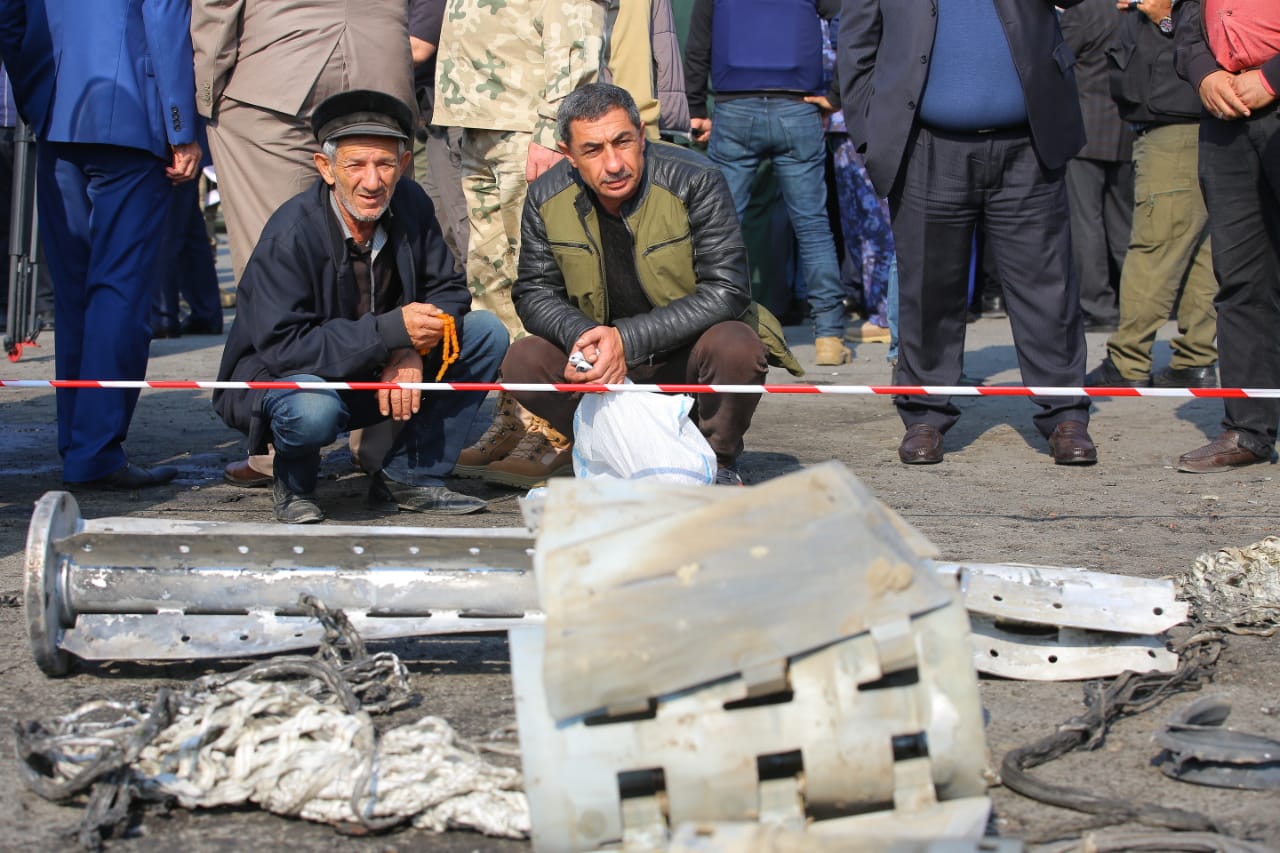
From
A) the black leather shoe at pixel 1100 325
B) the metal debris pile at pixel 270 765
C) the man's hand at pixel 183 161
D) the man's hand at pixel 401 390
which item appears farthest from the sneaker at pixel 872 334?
the metal debris pile at pixel 270 765

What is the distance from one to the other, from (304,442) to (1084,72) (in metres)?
6.46

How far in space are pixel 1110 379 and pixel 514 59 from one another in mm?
3538

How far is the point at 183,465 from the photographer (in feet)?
20.4

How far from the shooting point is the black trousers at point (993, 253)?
5965 millimetres

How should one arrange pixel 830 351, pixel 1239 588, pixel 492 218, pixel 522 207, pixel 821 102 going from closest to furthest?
pixel 1239 588, pixel 522 207, pixel 492 218, pixel 830 351, pixel 821 102

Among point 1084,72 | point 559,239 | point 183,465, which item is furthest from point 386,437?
point 1084,72

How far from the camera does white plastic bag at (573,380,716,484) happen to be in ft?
15.4

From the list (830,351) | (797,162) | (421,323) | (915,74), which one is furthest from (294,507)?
(797,162)

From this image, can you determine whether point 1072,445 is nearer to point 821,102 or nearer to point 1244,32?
point 1244,32

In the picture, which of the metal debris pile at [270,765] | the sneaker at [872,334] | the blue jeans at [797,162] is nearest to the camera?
the metal debris pile at [270,765]

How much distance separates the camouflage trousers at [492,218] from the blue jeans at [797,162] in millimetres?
2593

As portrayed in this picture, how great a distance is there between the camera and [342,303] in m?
5.00

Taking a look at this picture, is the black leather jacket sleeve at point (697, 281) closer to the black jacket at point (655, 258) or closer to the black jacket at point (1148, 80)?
the black jacket at point (655, 258)

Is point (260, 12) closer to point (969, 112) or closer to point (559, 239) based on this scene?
point (559, 239)
